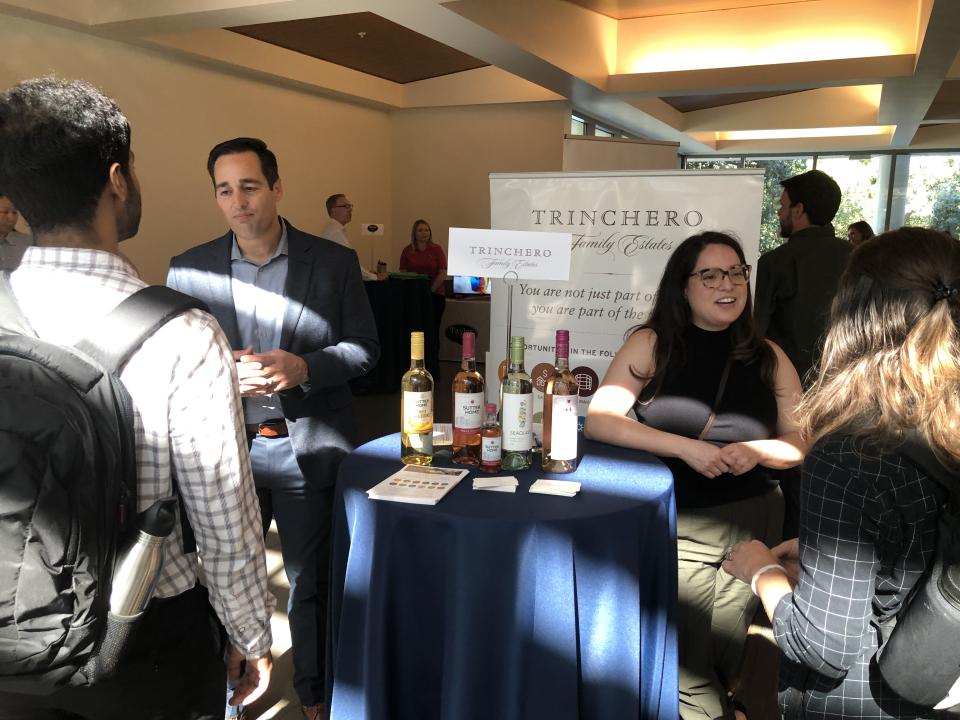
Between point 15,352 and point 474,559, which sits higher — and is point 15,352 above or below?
above

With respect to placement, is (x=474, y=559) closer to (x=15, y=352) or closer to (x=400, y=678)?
(x=400, y=678)

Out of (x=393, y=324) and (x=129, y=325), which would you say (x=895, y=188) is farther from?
(x=129, y=325)

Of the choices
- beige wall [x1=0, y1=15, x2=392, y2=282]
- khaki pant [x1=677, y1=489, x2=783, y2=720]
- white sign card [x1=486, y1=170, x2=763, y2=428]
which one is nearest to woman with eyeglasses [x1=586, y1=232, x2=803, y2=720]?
khaki pant [x1=677, y1=489, x2=783, y2=720]

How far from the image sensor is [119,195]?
106 centimetres

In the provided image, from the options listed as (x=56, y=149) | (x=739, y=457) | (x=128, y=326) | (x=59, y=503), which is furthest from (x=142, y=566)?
(x=739, y=457)

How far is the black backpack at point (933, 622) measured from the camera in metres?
1.05

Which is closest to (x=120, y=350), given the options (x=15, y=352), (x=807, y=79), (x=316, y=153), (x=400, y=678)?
(x=15, y=352)

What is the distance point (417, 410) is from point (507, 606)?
494 mm

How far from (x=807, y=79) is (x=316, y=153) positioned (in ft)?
17.8

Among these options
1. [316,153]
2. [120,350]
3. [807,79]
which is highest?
[807,79]

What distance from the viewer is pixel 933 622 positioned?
106 cm

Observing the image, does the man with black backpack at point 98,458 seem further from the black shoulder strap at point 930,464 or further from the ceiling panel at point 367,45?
the ceiling panel at point 367,45

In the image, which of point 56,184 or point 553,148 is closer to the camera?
point 56,184

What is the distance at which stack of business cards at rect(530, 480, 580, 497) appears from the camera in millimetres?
1565
